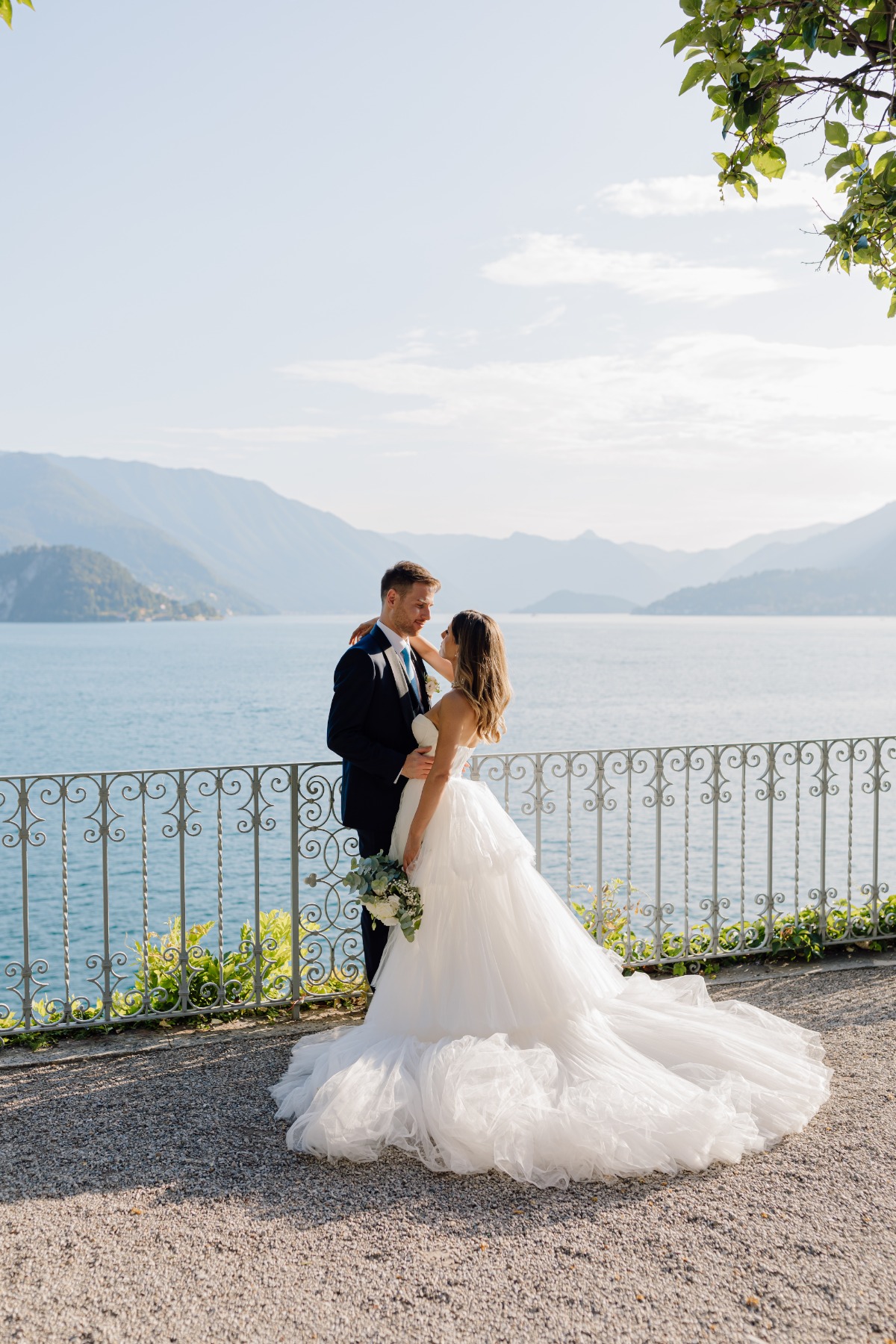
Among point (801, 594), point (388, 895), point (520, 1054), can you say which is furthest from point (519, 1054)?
point (801, 594)

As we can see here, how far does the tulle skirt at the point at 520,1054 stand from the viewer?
3330 millimetres

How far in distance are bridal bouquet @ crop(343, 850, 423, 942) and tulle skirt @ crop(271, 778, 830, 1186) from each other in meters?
0.08

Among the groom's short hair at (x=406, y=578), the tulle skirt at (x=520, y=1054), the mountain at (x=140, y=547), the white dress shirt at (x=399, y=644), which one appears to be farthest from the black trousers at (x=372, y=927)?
the mountain at (x=140, y=547)

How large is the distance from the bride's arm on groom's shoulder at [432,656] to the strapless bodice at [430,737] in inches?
9.5

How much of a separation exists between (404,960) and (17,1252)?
1.68m

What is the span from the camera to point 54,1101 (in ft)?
13.3

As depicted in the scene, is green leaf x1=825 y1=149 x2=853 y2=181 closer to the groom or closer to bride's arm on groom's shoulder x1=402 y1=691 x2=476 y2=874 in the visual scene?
the groom

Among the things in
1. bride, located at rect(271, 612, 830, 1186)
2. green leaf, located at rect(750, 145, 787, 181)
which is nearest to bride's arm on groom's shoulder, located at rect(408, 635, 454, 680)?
bride, located at rect(271, 612, 830, 1186)

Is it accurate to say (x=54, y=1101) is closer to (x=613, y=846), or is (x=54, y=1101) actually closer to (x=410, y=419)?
(x=613, y=846)

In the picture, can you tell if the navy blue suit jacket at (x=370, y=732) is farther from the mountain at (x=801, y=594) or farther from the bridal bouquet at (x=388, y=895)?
the mountain at (x=801, y=594)

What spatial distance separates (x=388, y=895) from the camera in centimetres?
406

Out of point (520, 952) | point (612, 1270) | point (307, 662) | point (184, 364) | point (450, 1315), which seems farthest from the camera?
point (184, 364)

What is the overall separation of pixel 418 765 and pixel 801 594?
155 meters

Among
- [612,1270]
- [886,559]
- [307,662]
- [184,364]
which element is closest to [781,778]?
[612,1270]
